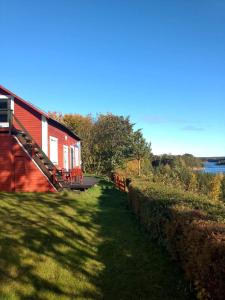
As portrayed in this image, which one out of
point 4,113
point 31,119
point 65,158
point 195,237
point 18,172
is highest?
point 4,113

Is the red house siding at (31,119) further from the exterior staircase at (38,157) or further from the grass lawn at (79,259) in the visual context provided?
the grass lawn at (79,259)

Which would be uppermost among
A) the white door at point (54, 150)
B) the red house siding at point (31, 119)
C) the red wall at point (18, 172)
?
the red house siding at point (31, 119)

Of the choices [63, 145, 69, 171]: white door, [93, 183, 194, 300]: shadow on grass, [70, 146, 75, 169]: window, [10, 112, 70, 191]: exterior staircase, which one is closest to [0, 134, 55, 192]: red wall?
[10, 112, 70, 191]: exterior staircase

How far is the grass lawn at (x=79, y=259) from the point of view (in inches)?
231

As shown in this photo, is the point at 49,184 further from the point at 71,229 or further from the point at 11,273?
the point at 11,273

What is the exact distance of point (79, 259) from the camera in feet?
24.4

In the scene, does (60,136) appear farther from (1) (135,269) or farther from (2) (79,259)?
(1) (135,269)

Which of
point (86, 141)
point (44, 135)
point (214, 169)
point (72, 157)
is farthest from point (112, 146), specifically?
point (214, 169)

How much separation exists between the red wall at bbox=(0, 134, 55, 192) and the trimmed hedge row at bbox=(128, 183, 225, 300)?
8.81m

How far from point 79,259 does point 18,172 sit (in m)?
10.4

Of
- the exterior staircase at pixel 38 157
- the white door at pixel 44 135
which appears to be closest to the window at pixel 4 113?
the white door at pixel 44 135

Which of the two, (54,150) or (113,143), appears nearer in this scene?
(54,150)

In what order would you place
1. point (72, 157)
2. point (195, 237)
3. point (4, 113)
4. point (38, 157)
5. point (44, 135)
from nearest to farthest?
point (195, 237) < point (38, 157) < point (4, 113) < point (44, 135) < point (72, 157)

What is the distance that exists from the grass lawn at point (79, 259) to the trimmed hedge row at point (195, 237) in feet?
1.34
